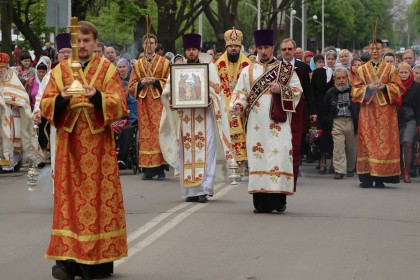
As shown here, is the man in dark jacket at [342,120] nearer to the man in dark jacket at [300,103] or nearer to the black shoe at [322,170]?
the black shoe at [322,170]

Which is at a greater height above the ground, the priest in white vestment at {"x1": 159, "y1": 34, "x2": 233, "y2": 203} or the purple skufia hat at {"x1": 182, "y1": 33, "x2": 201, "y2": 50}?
the purple skufia hat at {"x1": 182, "y1": 33, "x2": 201, "y2": 50}

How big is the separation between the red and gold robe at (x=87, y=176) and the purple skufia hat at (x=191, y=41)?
6.04 m

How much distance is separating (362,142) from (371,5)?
115 meters

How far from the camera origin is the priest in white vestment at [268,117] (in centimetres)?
1413

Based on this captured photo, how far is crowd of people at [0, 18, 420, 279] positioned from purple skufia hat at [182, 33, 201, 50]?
0.06 feet

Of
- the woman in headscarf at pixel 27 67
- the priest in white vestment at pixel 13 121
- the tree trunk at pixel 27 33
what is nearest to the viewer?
the priest in white vestment at pixel 13 121

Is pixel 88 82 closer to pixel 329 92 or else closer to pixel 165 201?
pixel 165 201

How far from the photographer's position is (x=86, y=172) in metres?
9.67

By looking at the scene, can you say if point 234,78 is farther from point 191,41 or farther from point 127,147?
point 191,41

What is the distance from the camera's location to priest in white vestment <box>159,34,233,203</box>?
50.9 ft

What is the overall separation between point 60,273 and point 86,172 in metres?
0.81

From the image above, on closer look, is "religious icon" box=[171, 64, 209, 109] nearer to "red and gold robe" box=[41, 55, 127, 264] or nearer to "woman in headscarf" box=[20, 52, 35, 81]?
"red and gold robe" box=[41, 55, 127, 264]

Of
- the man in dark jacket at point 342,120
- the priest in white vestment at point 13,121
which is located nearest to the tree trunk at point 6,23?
the priest in white vestment at point 13,121

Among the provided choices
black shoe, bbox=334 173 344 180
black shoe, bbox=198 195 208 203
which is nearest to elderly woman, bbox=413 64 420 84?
black shoe, bbox=334 173 344 180
